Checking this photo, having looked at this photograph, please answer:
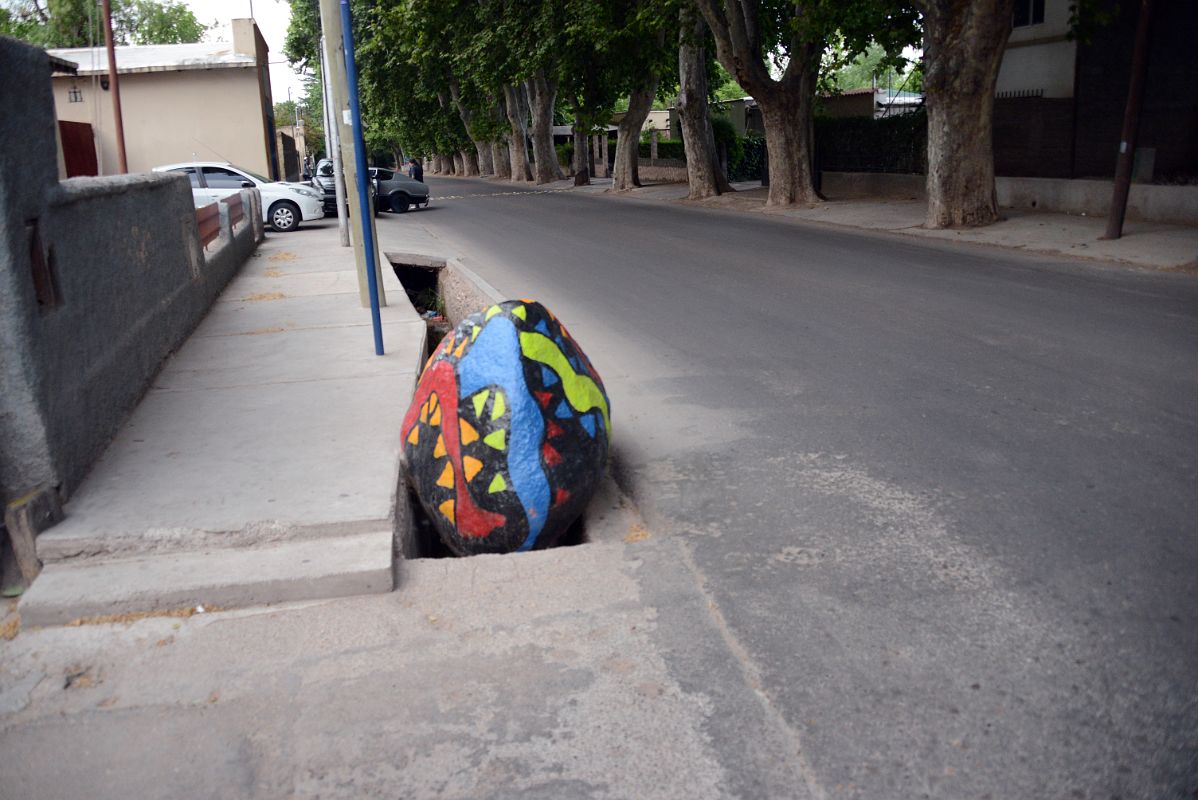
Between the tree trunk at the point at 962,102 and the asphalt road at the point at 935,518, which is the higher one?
the tree trunk at the point at 962,102

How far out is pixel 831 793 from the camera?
2.56 meters

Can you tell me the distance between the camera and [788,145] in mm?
22219

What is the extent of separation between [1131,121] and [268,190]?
16471mm

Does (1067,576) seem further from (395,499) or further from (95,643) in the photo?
(95,643)

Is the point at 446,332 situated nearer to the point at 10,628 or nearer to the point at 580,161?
the point at 10,628

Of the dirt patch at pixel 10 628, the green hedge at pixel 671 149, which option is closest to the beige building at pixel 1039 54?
the green hedge at pixel 671 149

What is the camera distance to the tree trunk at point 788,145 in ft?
71.6

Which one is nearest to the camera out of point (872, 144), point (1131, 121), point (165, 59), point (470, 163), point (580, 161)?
point (1131, 121)

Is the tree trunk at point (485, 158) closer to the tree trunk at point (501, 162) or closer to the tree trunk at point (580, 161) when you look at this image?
the tree trunk at point (501, 162)

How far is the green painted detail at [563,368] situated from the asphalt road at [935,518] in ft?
2.14

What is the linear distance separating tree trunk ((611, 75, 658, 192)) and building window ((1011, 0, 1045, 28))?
36.6 ft

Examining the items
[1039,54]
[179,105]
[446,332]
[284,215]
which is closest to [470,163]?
[179,105]

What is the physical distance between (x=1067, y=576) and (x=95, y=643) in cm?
351

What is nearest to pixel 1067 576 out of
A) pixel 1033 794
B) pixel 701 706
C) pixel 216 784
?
pixel 1033 794
